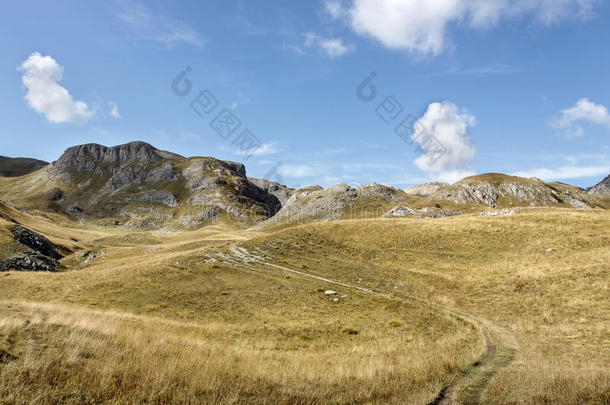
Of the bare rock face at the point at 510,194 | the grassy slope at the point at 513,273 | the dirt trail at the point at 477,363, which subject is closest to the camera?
the dirt trail at the point at 477,363

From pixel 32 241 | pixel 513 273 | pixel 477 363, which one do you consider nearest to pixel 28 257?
pixel 32 241

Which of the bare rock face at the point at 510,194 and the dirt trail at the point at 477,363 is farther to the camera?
the bare rock face at the point at 510,194

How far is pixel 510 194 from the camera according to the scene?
589ft

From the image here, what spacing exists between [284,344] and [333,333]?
4437 millimetres

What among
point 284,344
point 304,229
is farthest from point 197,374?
point 304,229

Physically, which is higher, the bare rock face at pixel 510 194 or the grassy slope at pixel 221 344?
the bare rock face at pixel 510 194

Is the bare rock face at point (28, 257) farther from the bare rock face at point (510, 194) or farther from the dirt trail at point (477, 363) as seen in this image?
the bare rock face at point (510, 194)

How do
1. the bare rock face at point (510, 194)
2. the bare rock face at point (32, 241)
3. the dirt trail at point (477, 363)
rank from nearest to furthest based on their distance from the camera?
the dirt trail at point (477, 363) → the bare rock face at point (32, 241) → the bare rock face at point (510, 194)

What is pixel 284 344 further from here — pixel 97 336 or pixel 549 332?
pixel 549 332

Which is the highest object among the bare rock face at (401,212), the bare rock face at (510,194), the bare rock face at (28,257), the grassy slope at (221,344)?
the bare rock face at (510,194)

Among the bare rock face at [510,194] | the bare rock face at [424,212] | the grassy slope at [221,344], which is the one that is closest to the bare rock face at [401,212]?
the bare rock face at [424,212]

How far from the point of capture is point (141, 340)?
41.7ft

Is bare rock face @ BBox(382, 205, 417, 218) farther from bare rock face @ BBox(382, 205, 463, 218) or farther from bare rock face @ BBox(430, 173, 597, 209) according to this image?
bare rock face @ BBox(430, 173, 597, 209)

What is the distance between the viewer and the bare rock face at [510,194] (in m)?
171
